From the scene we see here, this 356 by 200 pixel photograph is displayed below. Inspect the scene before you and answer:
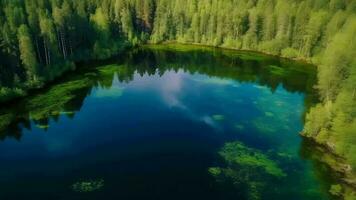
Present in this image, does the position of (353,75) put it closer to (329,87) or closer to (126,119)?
(329,87)

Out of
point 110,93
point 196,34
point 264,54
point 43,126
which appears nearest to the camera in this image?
point 43,126

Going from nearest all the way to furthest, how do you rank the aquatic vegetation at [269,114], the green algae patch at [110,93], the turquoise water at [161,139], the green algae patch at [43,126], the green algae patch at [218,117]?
1. the turquoise water at [161,139]
2. the green algae patch at [43,126]
3. the green algae patch at [218,117]
4. the aquatic vegetation at [269,114]
5. the green algae patch at [110,93]

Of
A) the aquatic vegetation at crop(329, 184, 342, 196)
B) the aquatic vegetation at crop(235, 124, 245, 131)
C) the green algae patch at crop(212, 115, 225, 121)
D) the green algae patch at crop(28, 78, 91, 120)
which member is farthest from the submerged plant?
the green algae patch at crop(28, 78, 91, 120)

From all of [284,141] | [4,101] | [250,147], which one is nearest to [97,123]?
[4,101]

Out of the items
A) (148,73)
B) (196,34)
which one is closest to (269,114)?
(148,73)

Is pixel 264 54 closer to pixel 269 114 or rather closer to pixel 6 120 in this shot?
pixel 269 114

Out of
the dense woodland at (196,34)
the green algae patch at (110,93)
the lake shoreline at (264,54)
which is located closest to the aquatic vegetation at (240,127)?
the lake shoreline at (264,54)

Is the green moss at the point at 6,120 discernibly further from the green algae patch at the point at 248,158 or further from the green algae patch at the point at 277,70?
the green algae patch at the point at 277,70
